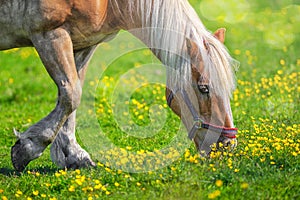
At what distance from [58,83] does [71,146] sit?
89cm

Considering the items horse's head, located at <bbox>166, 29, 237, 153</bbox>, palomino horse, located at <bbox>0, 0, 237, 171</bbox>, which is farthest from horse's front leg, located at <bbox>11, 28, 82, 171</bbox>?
horse's head, located at <bbox>166, 29, 237, 153</bbox>

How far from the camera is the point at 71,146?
21.0 feet

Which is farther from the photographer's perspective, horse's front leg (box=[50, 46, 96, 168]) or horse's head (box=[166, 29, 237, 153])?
horse's front leg (box=[50, 46, 96, 168])

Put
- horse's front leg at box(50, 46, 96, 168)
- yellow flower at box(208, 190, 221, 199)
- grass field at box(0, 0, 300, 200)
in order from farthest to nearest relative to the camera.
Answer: horse's front leg at box(50, 46, 96, 168), grass field at box(0, 0, 300, 200), yellow flower at box(208, 190, 221, 199)

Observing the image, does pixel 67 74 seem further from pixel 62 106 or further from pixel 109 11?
pixel 109 11

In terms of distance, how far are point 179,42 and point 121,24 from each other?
25.1 inches

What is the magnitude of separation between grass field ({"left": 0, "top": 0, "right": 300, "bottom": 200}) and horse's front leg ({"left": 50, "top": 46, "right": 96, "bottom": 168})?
131mm

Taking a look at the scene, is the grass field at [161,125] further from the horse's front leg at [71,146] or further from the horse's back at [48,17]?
the horse's back at [48,17]

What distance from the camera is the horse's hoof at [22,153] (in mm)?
5730

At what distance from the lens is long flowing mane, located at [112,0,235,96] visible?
18.1 feet

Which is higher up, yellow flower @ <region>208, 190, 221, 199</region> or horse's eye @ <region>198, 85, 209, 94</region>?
horse's eye @ <region>198, 85, 209, 94</region>

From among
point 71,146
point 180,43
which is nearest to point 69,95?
point 71,146

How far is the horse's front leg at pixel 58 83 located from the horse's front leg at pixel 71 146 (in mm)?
587

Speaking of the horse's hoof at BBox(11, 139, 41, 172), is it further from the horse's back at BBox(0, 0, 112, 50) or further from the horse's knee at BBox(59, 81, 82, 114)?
the horse's back at BBox(0, 0, 112, 50)
